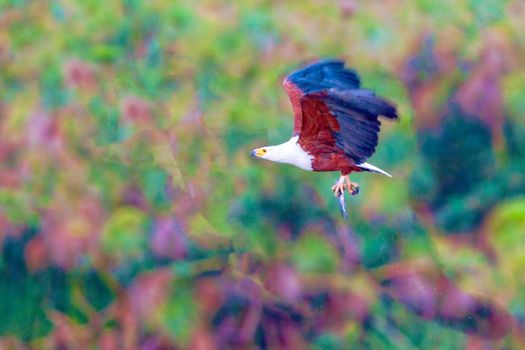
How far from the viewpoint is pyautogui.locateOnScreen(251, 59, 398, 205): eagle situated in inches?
90.9

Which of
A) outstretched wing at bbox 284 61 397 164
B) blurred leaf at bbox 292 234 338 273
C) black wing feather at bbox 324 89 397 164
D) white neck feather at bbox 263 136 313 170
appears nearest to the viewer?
black wing feather at bbox 324 89 397 164

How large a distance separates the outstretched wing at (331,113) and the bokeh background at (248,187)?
34.2 inches

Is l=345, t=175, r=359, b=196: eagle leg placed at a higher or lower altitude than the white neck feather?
lower

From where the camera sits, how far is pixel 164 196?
3408mm

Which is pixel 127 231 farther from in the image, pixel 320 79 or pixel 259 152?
pixel 320 79

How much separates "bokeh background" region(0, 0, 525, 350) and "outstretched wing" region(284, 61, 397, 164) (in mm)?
868

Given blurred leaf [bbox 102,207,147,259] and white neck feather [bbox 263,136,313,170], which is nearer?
white neck feather [bbox 263,136,313,170]

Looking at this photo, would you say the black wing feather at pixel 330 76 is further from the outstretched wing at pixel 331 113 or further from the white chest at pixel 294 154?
the white chest at pixel 294 154

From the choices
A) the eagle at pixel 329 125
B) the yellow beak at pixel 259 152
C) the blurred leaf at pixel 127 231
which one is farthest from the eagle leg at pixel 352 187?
the blurred leaf at pixel 127 231

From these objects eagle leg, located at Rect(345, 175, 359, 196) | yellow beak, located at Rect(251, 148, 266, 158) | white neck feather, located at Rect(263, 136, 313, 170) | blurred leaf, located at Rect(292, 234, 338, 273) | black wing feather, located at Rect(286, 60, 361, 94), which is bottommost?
blurred leaf, located at Rect(292, 234, 338, 273)

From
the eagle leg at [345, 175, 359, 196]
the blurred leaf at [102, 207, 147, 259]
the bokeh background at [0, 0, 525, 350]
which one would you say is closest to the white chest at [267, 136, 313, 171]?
the eagle leg at [345, 175, 359, 196]

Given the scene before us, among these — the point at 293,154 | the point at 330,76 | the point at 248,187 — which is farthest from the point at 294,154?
the point at 248,187

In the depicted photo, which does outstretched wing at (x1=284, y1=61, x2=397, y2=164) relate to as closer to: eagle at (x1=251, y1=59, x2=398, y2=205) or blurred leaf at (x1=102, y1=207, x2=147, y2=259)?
eagle at (x1=251, y1=59, x2=398, y2=205)

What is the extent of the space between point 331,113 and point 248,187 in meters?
1.06
